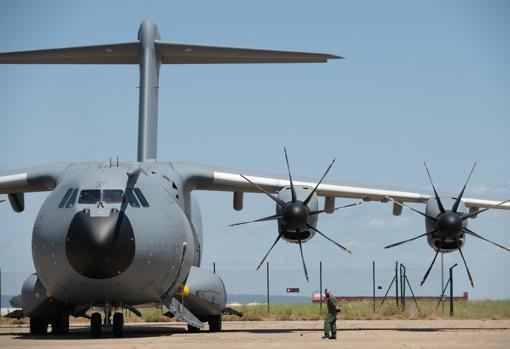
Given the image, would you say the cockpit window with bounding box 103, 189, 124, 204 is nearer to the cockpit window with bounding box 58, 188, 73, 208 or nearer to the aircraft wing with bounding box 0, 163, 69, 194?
the cockpit window with bounding box 58, 188, 73, 208

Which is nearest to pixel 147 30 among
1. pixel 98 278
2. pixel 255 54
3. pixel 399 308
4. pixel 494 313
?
pixel 255 54

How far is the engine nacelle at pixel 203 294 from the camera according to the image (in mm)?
21531

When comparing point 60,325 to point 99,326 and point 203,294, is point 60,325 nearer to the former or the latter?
point 99,326

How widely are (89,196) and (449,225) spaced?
752 cm

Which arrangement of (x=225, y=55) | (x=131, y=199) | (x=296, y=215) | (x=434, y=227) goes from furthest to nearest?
(x=225, y=55) < (x=434, y=227) < (x=296, y=215) < (x=131, y=199)

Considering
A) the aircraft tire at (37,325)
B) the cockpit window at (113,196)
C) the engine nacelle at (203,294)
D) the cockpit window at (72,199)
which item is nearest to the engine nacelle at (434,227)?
the engine nacelle at (203,294)

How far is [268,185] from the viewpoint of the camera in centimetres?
2302

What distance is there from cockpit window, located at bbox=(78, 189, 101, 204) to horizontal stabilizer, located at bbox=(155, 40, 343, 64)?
20.3ft

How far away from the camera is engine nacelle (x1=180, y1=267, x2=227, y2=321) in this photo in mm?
21531

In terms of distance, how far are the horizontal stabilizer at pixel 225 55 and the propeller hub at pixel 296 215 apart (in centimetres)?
422

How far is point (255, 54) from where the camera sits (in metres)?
23.9

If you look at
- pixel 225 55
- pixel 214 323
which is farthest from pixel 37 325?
pixel 225 55

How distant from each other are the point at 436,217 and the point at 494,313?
15347 millimetres

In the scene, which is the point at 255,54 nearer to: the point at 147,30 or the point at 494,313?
the point at 147,30
